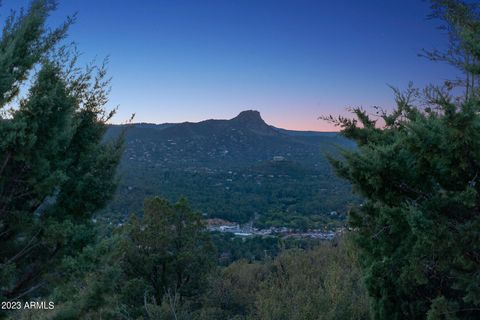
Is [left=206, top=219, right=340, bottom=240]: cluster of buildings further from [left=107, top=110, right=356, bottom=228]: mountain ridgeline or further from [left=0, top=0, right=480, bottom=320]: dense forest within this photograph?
[left=0, top=0, right=480, bottom=320]: dense forest

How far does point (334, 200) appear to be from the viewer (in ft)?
160

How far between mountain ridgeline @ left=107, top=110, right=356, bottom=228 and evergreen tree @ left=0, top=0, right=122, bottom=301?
29.2m

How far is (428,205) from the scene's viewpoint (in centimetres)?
500

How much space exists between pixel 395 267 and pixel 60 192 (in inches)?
223

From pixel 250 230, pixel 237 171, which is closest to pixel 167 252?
pixel 250 230

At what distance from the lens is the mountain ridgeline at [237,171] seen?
49344mm

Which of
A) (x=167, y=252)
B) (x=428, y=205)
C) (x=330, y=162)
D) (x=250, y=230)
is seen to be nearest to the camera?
(x=428, y=205)

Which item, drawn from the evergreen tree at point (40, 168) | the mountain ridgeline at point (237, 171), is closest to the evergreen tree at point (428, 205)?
the evergreen tree at point (40, 168)

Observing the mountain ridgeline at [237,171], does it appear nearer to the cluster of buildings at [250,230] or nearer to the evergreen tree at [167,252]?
the cluster of buildings at [250,230]

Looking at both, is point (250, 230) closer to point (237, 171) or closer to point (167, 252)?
point (167, 252)

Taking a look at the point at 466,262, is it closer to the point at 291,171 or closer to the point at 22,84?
the point at 22,84

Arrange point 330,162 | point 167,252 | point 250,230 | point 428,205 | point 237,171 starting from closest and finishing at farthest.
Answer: point 428,205 < point 330,162 < point 167,252 < point 250,230 < point 237,171

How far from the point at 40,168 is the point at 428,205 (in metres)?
5.30

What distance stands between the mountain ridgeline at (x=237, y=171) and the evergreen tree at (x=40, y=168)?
2915 centimetres
